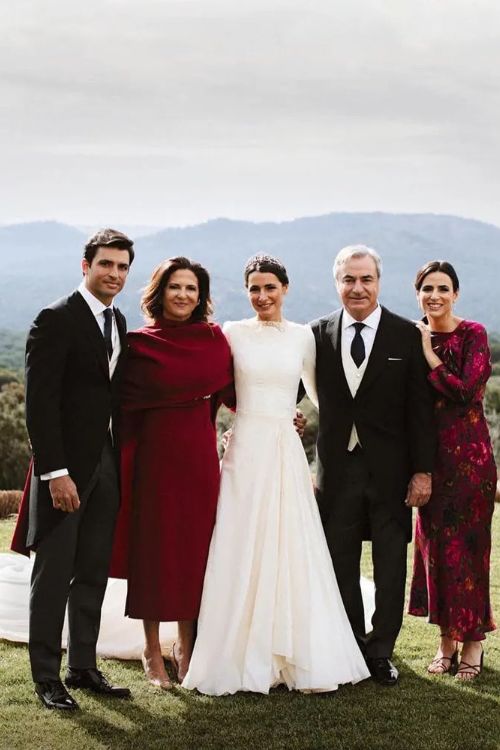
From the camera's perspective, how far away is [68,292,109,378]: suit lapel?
4.57m

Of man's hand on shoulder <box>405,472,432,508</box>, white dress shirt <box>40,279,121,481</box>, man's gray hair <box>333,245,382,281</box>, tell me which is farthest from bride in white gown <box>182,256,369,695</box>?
white dress shirt <box>40,279,121,481</box>

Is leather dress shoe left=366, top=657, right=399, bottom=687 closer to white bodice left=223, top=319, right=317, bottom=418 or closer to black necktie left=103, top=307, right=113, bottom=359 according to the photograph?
white bodice left=223, top=319, right=317, bottom=418

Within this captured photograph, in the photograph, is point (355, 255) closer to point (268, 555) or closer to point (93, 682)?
point (268, 555)

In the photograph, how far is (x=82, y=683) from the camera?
487cm

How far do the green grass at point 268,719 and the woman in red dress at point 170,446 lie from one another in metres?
0.44

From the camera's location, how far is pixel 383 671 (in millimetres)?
5129

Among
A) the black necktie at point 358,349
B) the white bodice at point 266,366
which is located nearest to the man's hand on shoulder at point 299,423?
the white bodice at point 266,366

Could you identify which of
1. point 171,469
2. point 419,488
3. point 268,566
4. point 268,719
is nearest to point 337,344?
point 419,488

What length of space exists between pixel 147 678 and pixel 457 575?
1.75 m

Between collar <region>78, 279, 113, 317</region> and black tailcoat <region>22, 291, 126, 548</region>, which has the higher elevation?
collar <region>78, 279, 113, 317</region>

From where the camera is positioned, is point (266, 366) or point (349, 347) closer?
point (266, 366)

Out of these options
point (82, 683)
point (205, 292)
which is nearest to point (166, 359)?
point (205, 292)

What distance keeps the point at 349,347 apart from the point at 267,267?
63 cm

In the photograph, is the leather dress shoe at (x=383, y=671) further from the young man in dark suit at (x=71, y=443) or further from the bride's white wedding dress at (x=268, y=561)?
the young man in dark suit at (x=71, y=443)
